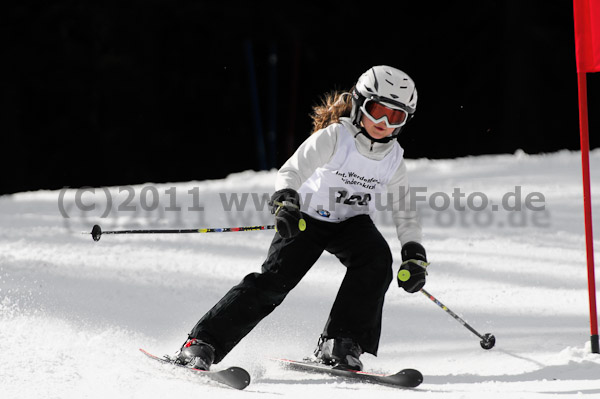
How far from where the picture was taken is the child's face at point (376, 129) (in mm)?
2932

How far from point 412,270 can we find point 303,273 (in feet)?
1.36

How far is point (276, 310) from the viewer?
12.5 ft

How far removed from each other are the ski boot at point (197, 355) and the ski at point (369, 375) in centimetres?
35

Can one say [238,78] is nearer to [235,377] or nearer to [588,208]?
[588,208]

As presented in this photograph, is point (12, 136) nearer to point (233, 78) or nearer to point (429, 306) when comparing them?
point (233, 78)

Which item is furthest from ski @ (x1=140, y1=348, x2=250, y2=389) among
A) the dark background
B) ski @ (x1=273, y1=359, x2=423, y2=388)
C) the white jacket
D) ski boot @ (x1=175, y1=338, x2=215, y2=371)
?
the dark background

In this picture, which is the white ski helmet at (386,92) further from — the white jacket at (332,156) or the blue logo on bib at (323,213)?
the blue logo on bib at (323,213)

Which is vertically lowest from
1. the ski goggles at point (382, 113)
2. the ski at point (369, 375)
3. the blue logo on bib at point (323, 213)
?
the ski at point (369, 375)

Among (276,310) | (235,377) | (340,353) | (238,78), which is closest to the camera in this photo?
(235,377)

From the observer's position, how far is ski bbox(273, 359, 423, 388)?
A: 2.61 meters

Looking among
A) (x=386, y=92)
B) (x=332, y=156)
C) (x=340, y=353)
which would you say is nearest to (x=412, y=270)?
(x=340, y=353)

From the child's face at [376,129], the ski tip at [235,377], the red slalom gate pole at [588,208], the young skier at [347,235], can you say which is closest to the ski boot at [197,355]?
the young skier at [347,235]

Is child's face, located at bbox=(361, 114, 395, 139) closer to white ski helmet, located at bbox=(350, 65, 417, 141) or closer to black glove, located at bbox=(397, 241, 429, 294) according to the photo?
white ski helmet, located at bbox=(350, 65, 417, 141)

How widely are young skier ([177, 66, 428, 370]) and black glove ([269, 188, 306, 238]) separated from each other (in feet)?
0.14
